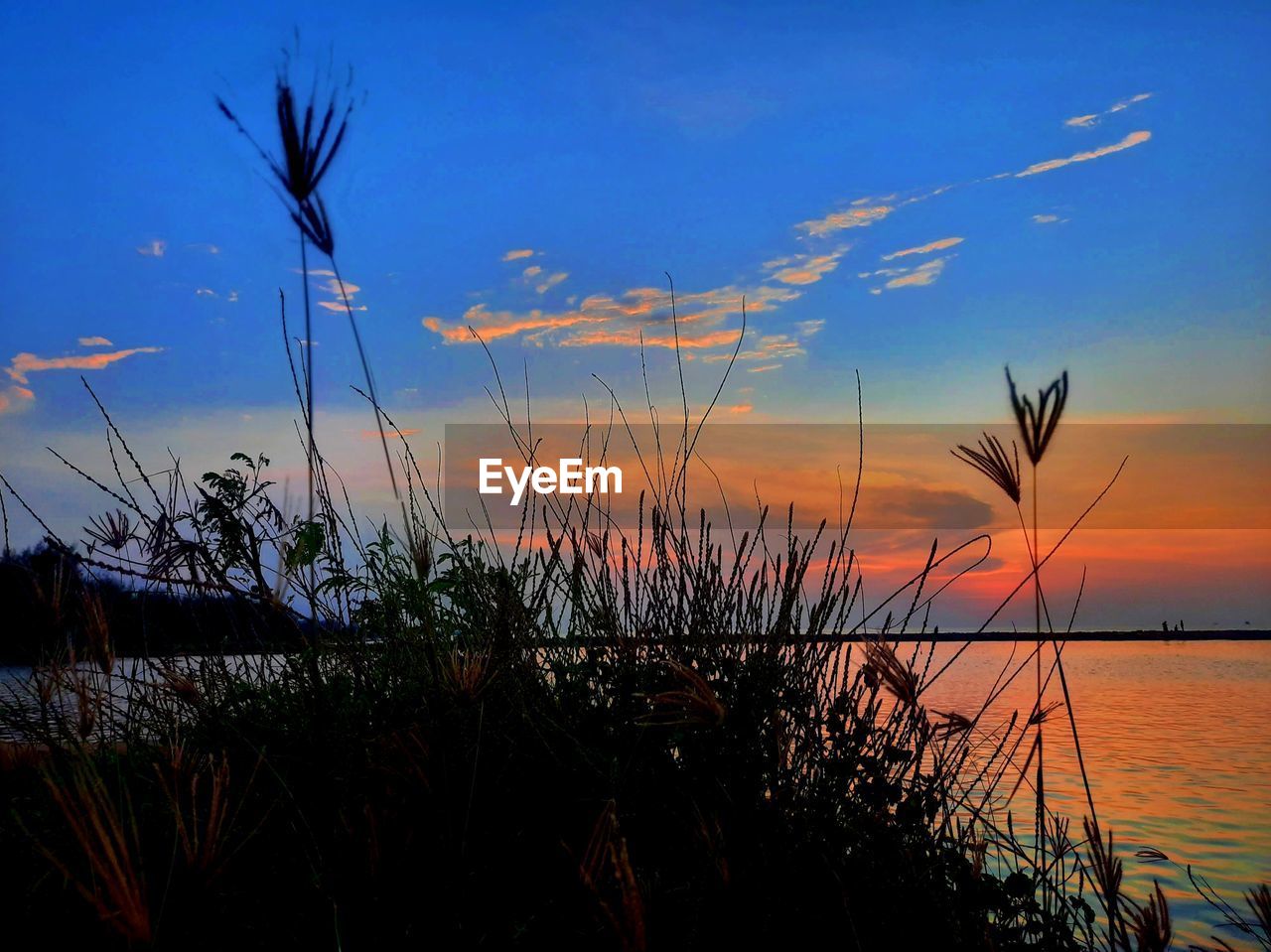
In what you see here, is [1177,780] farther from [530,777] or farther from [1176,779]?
[530,777]

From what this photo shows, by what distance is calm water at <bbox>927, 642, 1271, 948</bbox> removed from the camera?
13.3 feet

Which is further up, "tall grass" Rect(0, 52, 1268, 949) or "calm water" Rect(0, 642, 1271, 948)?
"tall grass" Rect(0, 52, 1268, 949)

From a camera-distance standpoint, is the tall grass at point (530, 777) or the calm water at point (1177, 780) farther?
the calm water at point (1177, 780)

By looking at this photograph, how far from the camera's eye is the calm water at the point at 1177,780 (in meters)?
4.06

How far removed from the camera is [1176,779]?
6137mm

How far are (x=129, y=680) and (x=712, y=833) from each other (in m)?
2.32

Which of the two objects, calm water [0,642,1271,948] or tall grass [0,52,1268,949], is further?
calm water [0,642,1271,948]

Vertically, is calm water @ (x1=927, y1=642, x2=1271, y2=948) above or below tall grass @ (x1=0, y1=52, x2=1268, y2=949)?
below

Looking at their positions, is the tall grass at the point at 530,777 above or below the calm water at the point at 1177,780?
above

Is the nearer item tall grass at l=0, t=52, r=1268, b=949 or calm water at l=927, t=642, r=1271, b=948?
tall grass at l=0, t=52, r=1268, b=949

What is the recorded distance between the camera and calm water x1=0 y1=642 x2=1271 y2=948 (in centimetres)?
407

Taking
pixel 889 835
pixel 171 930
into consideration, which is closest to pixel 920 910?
pixel 889 835

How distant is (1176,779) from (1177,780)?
0.03m

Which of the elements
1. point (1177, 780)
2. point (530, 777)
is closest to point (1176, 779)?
point (1177, 780)
